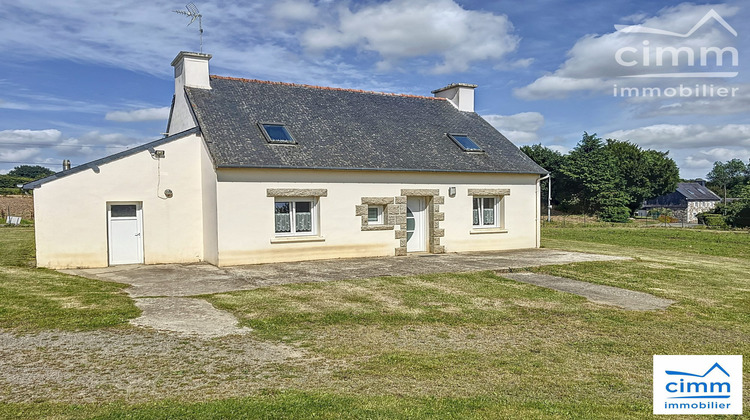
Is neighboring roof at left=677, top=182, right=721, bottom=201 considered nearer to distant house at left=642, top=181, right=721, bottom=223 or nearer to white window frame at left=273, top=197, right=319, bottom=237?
distant house at left=642, top=181, right=721, bottom=223

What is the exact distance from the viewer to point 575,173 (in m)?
52.8

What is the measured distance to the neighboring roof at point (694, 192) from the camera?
71.4 m

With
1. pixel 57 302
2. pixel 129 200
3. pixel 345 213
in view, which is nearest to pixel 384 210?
pixel 345 213

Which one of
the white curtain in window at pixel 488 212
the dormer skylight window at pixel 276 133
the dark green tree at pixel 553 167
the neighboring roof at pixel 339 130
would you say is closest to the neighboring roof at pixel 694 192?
the dark green tree at pixel 553 167

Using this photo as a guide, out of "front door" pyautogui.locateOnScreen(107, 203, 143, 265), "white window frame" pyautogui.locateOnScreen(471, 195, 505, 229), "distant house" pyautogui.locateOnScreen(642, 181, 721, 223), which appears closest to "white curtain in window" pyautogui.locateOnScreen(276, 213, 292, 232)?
"front door" pyautogui.locateOnScreen(107, 203, 143, 265)

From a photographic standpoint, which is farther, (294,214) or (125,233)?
(294,214)

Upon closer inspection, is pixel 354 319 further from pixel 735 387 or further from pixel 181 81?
pixel 181 81

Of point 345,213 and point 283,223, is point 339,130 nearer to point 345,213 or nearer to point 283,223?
point 345,213

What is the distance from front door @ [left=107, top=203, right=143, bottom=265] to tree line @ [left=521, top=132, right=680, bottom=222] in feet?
141

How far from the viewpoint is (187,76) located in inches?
650

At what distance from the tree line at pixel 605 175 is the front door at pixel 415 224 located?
35722 millimetres

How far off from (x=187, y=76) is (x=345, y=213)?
21.3ft

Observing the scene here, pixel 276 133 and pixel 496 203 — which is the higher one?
pixel 276 133

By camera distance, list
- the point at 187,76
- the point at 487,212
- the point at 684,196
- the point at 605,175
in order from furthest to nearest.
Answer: the point at 684,196
the point at 605,175
the point at 487,212
the point at 187,76
